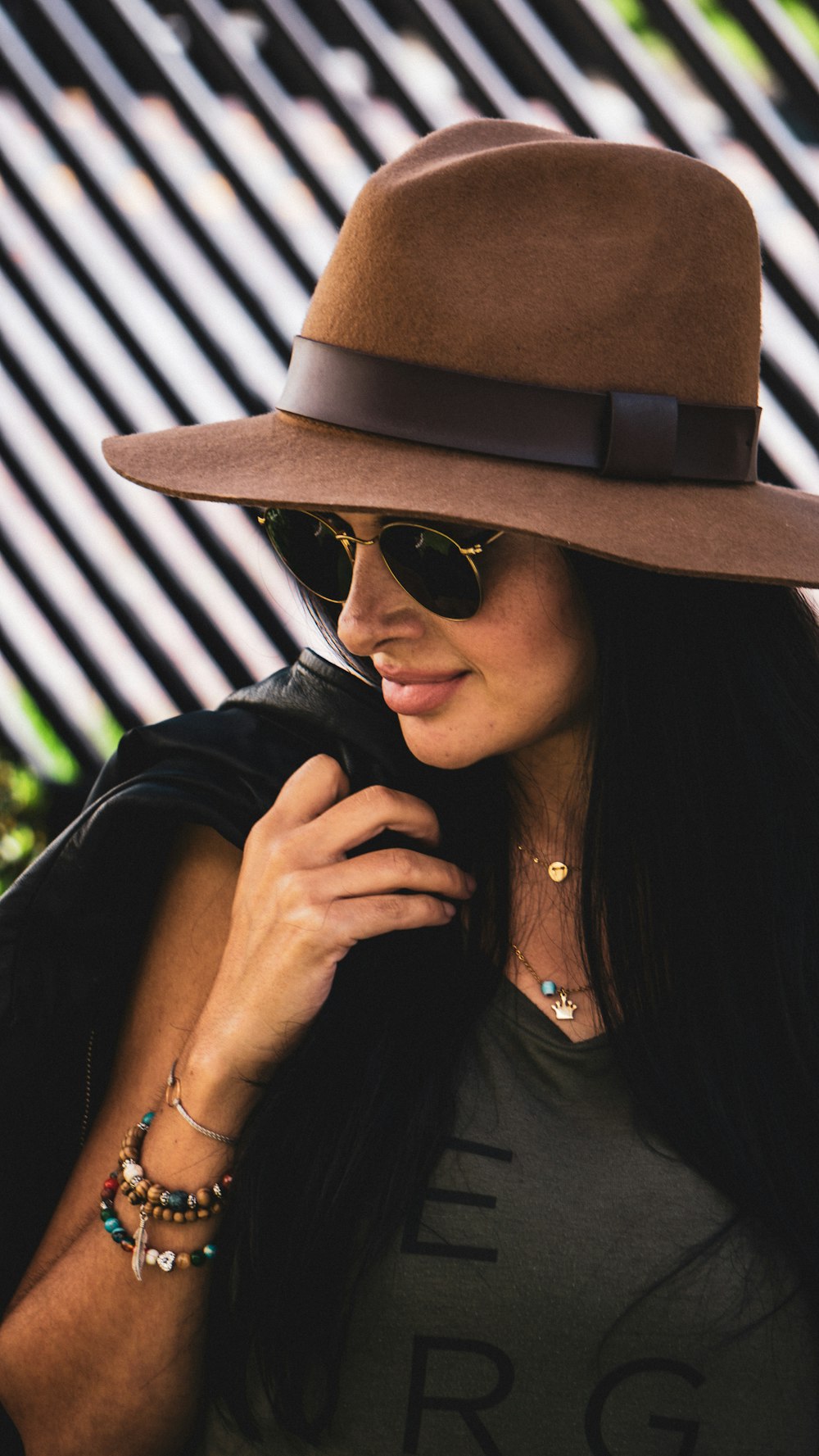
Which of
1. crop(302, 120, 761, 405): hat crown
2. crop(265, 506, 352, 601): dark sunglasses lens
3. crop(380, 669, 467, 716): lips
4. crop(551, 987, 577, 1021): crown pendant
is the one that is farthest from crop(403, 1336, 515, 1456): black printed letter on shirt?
crop(302, 120, 761, 405): hat crown

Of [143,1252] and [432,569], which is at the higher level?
[432,569]

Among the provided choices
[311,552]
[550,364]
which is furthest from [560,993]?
[550,364]

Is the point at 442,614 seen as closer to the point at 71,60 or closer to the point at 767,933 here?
the point at 767,933

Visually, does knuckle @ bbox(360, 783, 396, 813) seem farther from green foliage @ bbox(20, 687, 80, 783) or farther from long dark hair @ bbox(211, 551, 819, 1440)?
green foliage @ bbox(20, 687, 80, 783)

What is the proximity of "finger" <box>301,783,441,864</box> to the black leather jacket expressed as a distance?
0.22ft

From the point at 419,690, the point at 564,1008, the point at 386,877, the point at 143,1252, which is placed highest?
the point at 419,690

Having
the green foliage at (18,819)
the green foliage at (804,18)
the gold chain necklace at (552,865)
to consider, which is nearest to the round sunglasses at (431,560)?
the gold chain necklace at (552,865)

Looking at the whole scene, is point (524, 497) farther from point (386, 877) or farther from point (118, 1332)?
point (118, 1332)

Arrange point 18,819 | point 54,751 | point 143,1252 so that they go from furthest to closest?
point 54,751 < point 18,819 < point 143,1252

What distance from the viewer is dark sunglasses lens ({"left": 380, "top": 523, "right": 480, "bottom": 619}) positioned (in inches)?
44.0

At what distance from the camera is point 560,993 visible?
4.29 ft

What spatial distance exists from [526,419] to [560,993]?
0.57 meters

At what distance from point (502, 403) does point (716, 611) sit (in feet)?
1.15

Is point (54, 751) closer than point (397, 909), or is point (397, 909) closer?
point (397, 909)
